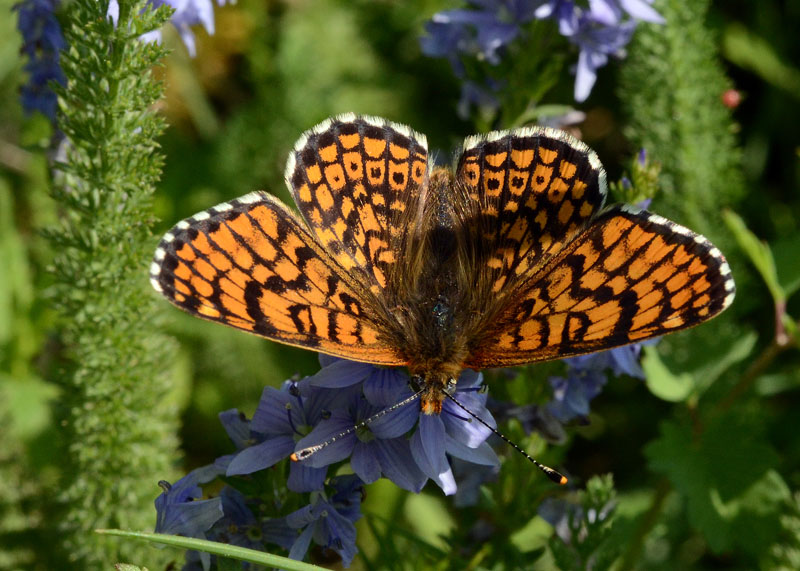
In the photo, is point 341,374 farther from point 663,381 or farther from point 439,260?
point 663,381

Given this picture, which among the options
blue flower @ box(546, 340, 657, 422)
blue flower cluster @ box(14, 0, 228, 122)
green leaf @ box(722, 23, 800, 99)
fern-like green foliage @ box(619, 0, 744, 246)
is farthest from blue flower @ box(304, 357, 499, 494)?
green leaf @ box(722, 23, 800, 99)

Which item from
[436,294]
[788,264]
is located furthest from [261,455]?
[788,264]

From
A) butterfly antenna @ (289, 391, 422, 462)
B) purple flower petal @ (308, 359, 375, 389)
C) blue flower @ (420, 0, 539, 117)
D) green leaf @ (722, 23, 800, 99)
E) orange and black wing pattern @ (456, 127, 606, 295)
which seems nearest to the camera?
butterfly antenna @ (289, 391, 422, 462)

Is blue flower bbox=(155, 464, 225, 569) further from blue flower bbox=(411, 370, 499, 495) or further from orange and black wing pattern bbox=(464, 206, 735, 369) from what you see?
orange and black wing pattern bbox=(464, 206, 735, 369)

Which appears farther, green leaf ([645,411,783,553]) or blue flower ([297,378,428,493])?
green leaf ([645,411,783,553])

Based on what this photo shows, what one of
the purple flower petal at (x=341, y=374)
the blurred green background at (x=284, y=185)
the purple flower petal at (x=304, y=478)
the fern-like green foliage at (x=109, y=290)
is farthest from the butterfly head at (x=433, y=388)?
the blurred green background at (x=284, y=185)

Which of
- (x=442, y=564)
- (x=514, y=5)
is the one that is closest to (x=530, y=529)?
(x=442, y=564)
